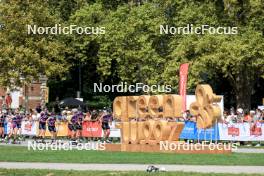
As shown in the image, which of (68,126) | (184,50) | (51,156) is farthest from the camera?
(184,50)

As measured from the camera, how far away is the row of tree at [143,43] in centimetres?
4725

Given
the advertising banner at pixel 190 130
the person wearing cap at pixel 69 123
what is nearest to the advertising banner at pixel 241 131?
the advertising banner at pixel 190 130

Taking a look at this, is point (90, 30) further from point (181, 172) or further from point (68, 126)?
point (181, 172)

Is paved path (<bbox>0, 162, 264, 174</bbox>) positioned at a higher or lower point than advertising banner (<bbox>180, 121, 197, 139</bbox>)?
lower

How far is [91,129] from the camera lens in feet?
129

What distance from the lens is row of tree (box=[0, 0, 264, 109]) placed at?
4725 cm

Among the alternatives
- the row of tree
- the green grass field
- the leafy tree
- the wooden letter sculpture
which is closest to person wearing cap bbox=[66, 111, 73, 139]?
the row of tree

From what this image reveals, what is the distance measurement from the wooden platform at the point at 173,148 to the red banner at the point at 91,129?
8681mm

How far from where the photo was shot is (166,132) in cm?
2941

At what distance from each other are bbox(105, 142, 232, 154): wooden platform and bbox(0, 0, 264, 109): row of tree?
17724mm

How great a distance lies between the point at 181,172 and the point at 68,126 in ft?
69.4

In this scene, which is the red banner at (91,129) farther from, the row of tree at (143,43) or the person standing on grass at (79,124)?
the row of tree at (143,43)

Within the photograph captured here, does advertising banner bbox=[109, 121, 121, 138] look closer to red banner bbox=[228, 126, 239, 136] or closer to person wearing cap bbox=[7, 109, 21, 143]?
person wearing cap bbox=[7, 109, 21, 143]

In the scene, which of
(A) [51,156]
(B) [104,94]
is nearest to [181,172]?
(A) [51,156]
